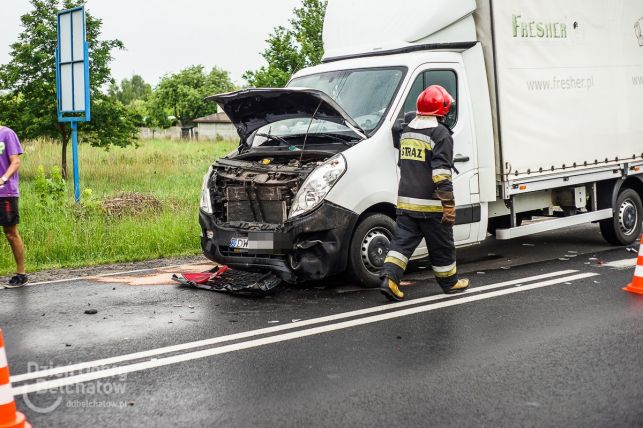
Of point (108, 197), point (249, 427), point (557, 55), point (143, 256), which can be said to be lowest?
point (249, 427)

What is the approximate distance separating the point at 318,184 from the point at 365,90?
148 cm

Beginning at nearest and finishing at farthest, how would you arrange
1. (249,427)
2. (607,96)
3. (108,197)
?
(249,427) < (607,96) < (108,197)

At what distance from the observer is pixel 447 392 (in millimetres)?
4734

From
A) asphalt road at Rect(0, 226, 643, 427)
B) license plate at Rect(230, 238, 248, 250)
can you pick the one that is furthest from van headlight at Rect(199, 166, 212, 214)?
asphalt road at Rect(0, 226, 643, 427)

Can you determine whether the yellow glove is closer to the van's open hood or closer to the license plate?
the van's open hood

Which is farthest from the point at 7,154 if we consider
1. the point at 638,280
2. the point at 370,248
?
the point at 638,280

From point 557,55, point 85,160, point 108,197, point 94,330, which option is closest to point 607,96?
point 557,55

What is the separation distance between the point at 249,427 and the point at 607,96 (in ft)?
24.9

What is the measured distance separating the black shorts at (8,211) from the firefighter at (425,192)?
13.7 feet

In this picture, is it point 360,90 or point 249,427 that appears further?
point 360,90

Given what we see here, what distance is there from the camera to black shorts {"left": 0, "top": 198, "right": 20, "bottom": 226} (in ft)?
27.5

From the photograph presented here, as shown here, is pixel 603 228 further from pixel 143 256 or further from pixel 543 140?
pixel 143 256

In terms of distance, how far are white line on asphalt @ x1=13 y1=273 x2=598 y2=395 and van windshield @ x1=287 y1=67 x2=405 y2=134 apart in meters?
1.92

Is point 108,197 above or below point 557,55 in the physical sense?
below
